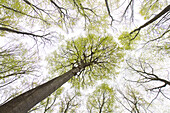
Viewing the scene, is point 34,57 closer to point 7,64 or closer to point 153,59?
point 7,64

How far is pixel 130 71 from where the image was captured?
207 inches

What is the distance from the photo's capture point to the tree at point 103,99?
774 cm

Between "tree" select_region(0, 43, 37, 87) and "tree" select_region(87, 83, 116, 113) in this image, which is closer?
"tree" select_region(0, 43, 37, 87)

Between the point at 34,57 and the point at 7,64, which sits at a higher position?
the point at 34,57

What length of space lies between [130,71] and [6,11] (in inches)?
319

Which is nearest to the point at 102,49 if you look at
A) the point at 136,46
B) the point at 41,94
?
the point at 136,46

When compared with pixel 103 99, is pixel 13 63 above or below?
above

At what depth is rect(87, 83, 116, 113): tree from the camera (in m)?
7.74

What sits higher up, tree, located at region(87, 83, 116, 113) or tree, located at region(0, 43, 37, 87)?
tree, located at region(0, 43, 37, 87)

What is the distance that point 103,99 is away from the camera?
8.02 m

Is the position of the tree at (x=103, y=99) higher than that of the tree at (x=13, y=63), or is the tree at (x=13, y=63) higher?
the tree at (x=13, y=63)

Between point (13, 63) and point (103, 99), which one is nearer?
point (13, 63)

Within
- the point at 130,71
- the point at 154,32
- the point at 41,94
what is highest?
the point at 154,32

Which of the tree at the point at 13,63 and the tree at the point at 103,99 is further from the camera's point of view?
the tree at the point at 103,99
